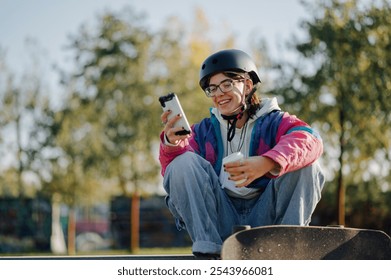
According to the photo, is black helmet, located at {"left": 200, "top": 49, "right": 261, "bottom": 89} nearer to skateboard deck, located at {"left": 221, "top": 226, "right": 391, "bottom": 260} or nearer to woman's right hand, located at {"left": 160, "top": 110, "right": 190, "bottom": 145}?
woman's right hand, located at {"left": 160, "top": 110, "right": 190, "bottom": 145}

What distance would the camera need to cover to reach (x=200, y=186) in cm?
319

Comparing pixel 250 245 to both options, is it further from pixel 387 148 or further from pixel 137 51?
pixel 137 51

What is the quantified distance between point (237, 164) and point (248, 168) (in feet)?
0.19

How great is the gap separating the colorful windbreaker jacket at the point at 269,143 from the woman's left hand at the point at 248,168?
0.05 meters

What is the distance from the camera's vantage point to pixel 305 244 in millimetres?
2760

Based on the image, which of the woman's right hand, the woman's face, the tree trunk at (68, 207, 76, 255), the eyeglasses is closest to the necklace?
the woman's face

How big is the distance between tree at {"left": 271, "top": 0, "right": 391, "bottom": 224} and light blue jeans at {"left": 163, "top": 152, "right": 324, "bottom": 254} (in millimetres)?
11308

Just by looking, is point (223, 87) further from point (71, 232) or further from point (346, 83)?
point (71, 232)

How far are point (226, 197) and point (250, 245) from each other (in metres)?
0.81

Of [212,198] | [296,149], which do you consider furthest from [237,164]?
[212,198]

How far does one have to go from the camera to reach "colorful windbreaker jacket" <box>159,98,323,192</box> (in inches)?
118

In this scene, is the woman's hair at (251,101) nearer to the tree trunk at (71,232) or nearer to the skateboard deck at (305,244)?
the skateboard deck at (305,244)

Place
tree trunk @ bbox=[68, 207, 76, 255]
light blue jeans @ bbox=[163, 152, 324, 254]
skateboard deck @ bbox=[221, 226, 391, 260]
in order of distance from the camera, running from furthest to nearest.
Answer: tree trunk @ bbox=[68, 207, 76, 255] < light blue jeans @ bbox=[163, 152, 324, 254] < skateboard deck @ bbox=[221, 226, 391, 260]

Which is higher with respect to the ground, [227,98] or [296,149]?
[227,98]
